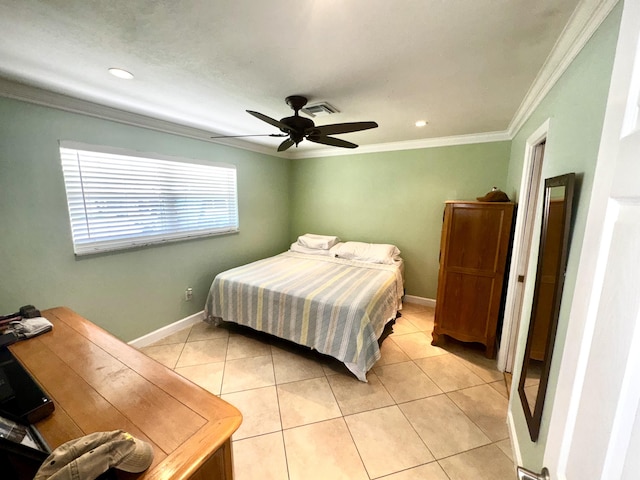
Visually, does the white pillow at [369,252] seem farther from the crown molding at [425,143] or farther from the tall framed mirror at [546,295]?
the tall framed mirror at [546,295]

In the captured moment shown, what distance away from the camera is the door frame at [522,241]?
6.30ft

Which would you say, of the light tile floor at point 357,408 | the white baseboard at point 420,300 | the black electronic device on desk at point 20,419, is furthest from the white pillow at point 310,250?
the black electronic device on desk at point 20,419

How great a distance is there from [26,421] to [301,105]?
2.24 m

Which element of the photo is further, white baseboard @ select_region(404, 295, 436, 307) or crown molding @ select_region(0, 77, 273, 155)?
white baseboard @ select_region(404, 295, 436, 307)

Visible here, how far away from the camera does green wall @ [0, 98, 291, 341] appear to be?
1.80 meters

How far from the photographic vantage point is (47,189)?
1938 millimetres

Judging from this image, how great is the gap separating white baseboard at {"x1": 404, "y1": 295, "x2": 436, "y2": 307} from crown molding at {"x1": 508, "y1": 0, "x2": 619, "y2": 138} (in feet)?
8.51

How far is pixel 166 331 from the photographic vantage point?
280cm

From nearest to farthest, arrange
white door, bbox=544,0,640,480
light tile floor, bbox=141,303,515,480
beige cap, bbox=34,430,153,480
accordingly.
A: white door, bbox=544,0,640,480 < beige cap, bbox=34,430,153,480 < light tile floor, bbox=141,303,515,480

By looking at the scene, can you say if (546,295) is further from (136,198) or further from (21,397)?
(136,198)

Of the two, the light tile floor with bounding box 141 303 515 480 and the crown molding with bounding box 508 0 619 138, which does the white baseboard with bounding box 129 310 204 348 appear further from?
the crown molding with bounding box 508 0 619 138

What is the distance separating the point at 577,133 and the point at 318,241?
317cm

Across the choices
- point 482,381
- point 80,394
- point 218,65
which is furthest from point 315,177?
point 80,394

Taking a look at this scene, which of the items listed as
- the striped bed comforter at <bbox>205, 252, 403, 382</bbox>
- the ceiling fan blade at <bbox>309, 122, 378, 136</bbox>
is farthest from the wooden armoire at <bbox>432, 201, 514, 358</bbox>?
the ceiling fan blade at <bbox>309, 122, 378, 136</bbox>
